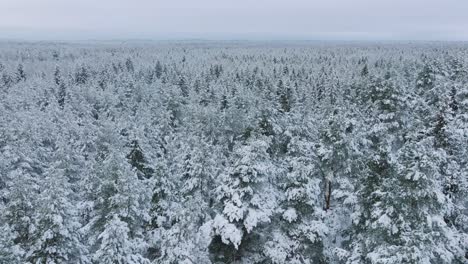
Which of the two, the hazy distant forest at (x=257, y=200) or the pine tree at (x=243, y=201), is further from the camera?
the pine tree at (x=243, y=201)

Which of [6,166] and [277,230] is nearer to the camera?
[277,230]

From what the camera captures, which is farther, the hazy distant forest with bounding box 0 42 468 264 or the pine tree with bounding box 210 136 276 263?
the pine tree with bounding box 210 136 276 263

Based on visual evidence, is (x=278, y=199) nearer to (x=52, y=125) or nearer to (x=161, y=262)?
(x=161, y=262)

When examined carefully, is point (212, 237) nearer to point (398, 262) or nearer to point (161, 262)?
point (161, 262)

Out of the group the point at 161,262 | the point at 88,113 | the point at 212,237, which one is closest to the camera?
the point at 161,262

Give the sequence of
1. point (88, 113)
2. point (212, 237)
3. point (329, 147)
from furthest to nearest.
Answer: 1. point (88, 113)
2. point (329, 147)
3. point (212, 237)

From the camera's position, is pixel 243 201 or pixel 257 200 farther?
pixel 243 201

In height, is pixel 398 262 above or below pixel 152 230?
above

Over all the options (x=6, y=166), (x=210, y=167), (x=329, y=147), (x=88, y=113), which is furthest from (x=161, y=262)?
(x=88, y=113)

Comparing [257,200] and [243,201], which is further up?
[257,200]
